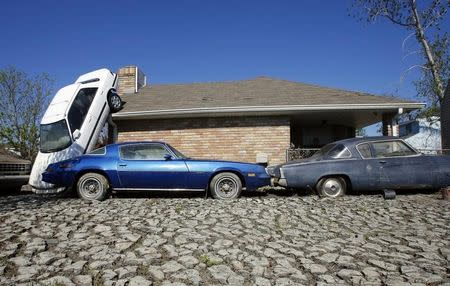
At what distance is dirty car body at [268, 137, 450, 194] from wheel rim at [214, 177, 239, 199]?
1.06 m

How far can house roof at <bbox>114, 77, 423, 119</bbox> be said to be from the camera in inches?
415

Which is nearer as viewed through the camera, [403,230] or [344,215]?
[403,230]

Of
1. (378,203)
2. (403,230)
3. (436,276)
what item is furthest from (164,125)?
(436,276)

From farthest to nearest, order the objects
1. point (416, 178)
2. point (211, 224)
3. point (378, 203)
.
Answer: point (416, 178)
point (378, 203)
point (211, 224)

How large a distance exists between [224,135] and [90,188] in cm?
521

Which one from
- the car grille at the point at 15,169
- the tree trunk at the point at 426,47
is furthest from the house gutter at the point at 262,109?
the tree trunk at the point at 426,47

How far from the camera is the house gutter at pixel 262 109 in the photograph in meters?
10.4

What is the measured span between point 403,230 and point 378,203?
188 centimetres

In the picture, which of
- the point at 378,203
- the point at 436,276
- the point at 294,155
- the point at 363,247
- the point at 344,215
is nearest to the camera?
the point at 436,276

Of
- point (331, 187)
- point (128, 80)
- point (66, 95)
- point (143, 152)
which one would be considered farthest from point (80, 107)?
point (331, 187)

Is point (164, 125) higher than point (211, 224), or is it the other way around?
point (164, 125)

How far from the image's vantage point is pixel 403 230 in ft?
14.9

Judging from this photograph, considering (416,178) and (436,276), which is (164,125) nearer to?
(416,178)

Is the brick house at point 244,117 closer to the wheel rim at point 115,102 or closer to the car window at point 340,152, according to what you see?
the wheel rim at point 115,102
